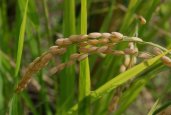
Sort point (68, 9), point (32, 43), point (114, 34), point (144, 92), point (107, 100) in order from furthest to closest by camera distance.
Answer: point (144, 92), point (32, 43), point (107, 100), point (68, 9), point (114, 34)

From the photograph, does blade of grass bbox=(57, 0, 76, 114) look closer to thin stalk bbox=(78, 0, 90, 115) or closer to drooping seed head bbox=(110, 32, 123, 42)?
thin stalk bbox=(78, 0, 90, 115)

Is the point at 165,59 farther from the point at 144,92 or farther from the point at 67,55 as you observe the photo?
the point at 144,92

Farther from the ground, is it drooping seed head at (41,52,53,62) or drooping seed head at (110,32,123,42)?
drooping seed head at (110,32,123,42)

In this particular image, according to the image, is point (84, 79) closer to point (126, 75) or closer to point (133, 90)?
point (126, 75)

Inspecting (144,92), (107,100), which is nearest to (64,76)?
(107,100)

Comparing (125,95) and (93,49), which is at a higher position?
(93,49)

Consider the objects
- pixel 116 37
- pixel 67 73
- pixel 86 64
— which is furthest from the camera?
pixel 67 73

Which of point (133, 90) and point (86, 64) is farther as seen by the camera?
point (133, 90)

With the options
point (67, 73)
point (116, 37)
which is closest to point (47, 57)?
point (116, 37)

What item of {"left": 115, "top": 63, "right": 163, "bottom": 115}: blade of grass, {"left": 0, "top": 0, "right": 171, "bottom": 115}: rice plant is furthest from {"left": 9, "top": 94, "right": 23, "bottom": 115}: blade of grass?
{"left": 115, "top": 63, "right": 163, "bottom": 115}: blade of grass
